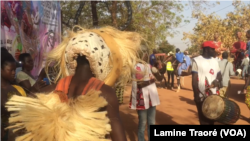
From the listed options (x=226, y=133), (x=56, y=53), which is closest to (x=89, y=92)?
(x=56, y=53)

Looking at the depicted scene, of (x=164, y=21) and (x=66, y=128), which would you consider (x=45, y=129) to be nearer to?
(x=66, y=128)

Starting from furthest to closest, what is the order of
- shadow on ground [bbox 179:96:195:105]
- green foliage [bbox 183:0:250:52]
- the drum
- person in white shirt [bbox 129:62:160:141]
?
green foliage [bbox 183:0:250:52], shadow on ground [bbox 179:96:195:105], person in white shirt [bbox 129:62:160:141], the drum

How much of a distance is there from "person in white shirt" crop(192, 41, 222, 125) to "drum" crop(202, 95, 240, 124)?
196 mm

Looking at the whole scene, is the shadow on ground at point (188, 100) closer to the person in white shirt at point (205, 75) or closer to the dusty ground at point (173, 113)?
the dusty ground at point (173, 113)

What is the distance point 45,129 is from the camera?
1462 millimetres

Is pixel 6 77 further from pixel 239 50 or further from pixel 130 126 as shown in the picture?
pixel 239 50

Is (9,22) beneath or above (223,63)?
above

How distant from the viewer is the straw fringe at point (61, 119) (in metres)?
1.47

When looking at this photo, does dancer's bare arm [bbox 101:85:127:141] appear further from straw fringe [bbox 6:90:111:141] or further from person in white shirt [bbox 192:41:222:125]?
person in white shirt [bbox 192:41:222:125]

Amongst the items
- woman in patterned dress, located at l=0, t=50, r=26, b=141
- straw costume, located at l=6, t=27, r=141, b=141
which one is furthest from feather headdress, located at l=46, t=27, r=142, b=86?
woman in patterned dress, located at l=0, t=50, r=26, b=141

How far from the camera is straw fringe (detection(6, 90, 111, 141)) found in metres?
1.47

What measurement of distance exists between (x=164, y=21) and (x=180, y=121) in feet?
20.3

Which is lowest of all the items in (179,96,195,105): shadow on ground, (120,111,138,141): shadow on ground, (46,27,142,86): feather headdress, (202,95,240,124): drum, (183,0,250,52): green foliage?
(179,96,195,105): shadow on ground

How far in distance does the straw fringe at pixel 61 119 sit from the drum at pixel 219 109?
279 cm
